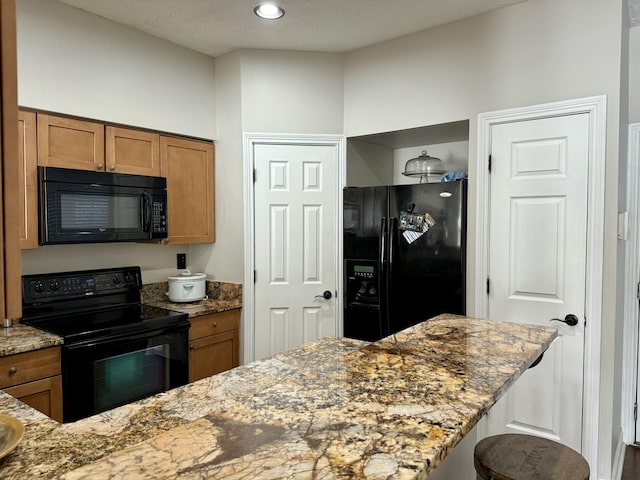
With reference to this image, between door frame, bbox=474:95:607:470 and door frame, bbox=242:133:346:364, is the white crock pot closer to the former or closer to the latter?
door frame, bbox=242:133:346:364

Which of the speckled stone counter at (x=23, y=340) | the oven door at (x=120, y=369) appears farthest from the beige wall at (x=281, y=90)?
the speckled stone counter at (x=23, y=340)

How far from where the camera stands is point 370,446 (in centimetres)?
80

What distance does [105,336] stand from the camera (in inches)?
Result: 95.2

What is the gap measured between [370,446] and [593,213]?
2069mm

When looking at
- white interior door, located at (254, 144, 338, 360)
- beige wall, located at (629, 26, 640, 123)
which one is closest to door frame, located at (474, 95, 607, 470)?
beige wall, located at (629, 26, 640, 123)

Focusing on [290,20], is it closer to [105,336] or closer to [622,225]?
[105,336]

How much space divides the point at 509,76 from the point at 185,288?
247cm

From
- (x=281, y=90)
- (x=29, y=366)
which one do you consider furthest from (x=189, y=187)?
(x=29, y=366)

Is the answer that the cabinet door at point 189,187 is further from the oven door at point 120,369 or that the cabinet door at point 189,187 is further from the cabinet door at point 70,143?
the oven door at point 120,369

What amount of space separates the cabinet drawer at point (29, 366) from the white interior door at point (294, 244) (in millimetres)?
1340

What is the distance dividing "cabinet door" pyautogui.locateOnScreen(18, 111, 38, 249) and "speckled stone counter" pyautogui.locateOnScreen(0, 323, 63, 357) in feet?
1.45

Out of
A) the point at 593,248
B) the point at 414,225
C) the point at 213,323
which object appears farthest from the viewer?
the point at 213,323

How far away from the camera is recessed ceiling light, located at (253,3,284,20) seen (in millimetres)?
2541

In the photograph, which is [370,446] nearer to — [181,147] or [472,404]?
[472,404]
